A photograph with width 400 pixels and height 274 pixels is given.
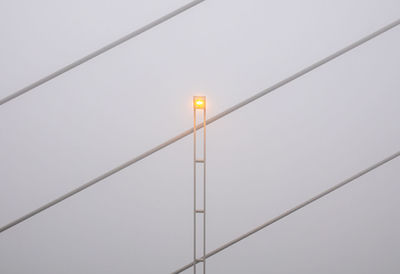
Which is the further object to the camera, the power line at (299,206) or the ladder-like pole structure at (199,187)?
the power line at (299,206)

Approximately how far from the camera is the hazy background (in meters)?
2.11

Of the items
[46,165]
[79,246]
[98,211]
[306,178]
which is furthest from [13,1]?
[306,178]

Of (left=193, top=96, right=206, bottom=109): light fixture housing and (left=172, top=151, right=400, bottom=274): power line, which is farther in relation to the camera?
(left=172, top=151, right=400, bottom=274): power line

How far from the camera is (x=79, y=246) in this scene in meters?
2.21

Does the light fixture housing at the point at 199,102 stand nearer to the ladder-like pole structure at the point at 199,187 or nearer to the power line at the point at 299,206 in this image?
the ladder-like pole structure at the point at 199,187

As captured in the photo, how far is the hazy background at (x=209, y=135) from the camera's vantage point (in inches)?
83.0

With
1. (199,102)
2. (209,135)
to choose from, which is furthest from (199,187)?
(199,102)

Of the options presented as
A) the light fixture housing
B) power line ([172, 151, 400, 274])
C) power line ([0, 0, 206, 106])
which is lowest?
power line ([172, 151, 400, 274])

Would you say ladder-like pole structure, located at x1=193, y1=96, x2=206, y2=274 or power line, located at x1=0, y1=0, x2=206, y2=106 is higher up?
power line, located at x1=0, y1=0, x2=206, y2=106

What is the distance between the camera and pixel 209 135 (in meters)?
2.15

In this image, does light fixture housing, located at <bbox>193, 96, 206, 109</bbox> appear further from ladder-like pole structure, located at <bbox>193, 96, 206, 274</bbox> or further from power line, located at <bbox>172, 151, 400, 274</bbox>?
power line, located at <bbox>172, 151, 400, 274</bbox>

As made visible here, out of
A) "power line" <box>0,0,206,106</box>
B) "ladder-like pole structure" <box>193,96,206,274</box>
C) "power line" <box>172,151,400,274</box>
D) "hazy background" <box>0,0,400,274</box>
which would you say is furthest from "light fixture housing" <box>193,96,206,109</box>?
"power line" <box>172,151,400,274</box>

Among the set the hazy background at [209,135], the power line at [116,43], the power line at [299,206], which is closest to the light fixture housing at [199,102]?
the hazy background at [209,135]

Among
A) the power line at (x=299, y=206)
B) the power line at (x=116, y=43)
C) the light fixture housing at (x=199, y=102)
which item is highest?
the power line at (x=116, y=43)
